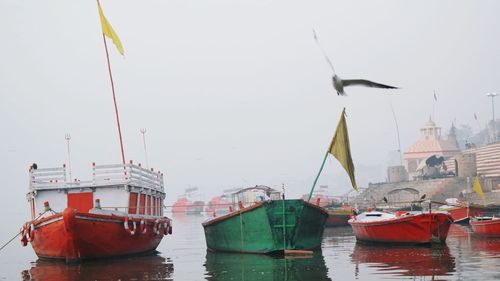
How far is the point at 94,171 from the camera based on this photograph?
26.7 meters

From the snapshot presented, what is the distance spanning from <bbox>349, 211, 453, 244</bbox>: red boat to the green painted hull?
138 inches

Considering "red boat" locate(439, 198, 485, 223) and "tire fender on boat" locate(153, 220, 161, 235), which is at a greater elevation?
"tire fender on boat" locate(153, 220, 161, 235)

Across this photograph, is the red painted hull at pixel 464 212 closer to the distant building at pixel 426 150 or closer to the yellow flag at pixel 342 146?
the yellow flag at pixel 342 146

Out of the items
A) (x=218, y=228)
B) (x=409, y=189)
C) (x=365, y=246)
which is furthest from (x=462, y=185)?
(x=218, y=228)

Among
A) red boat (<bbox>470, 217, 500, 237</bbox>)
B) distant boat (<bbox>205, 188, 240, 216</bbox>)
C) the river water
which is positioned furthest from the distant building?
the river water

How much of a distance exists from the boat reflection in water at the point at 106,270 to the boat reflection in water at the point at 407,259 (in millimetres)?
6745

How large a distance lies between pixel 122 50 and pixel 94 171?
5.84 meters

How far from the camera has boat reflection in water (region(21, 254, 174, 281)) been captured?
775 inches

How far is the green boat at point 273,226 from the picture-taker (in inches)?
959

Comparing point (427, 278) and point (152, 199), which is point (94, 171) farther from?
point (427, 278)

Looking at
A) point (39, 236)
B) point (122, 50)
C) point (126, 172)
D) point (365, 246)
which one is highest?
point (122, 50)

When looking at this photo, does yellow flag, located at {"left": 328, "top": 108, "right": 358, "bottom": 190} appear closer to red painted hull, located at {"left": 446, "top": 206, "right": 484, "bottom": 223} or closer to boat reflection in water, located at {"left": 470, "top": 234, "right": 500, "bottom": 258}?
boat reflection in water, located at {"left": 470, "top": 234, "right": 500, "bottom": 258}

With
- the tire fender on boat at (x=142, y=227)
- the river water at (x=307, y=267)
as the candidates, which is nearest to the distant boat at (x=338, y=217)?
the river water at (x=307, y=267)

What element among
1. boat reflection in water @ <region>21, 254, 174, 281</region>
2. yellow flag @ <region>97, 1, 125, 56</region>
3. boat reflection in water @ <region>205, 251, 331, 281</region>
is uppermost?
yellow flag @ <region>97, 1, 125, 56</region>
